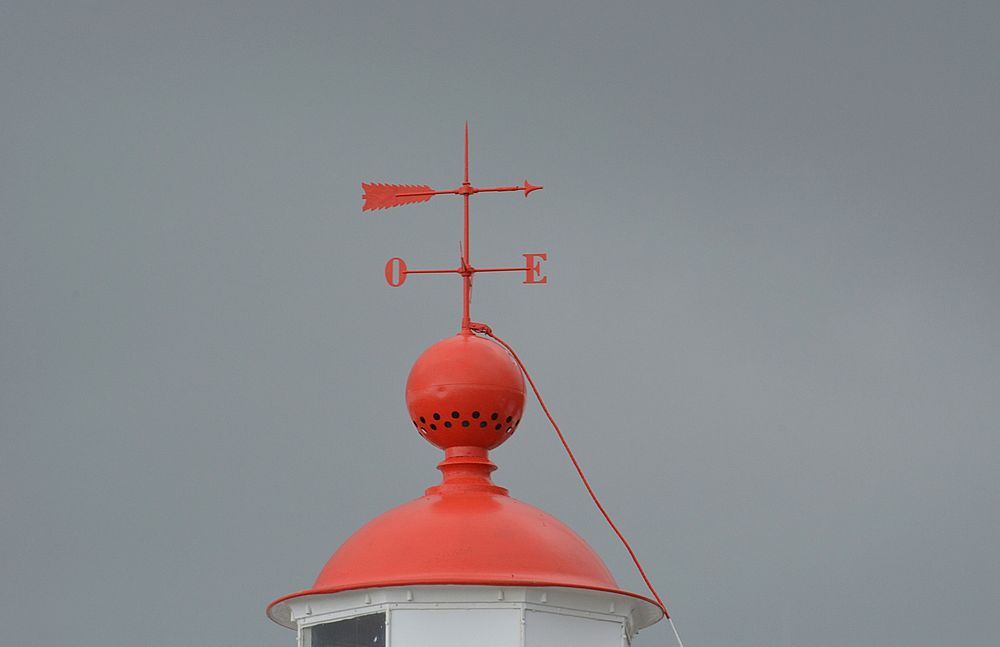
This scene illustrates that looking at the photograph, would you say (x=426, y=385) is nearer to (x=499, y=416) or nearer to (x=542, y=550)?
(x=499, y=416)

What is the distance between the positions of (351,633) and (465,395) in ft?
9.83

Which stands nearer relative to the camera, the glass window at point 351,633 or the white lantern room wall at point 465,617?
the white lantern room wall at point 465,617

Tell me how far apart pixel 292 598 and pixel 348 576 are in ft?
2.21

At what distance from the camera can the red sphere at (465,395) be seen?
2306 cm

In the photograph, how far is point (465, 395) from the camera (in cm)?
2305

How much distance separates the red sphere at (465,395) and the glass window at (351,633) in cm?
256

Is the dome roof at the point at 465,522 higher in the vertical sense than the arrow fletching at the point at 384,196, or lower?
lower

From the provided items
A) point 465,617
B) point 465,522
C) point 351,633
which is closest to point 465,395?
point 465,522

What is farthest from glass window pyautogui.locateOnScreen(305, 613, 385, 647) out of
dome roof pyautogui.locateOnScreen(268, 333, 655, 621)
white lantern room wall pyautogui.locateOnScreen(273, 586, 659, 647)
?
dome roof pyautogui.locateOnScreen(268, 333, 655, 621)

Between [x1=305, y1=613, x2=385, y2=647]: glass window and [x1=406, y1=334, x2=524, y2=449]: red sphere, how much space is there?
2.56 m

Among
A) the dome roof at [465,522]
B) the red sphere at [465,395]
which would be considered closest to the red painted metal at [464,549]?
the dome roof at [465,522]

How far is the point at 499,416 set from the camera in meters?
23.2

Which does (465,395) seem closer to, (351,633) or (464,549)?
(464,549)

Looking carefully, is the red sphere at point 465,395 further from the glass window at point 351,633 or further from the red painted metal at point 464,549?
the glass window at point 351,633
